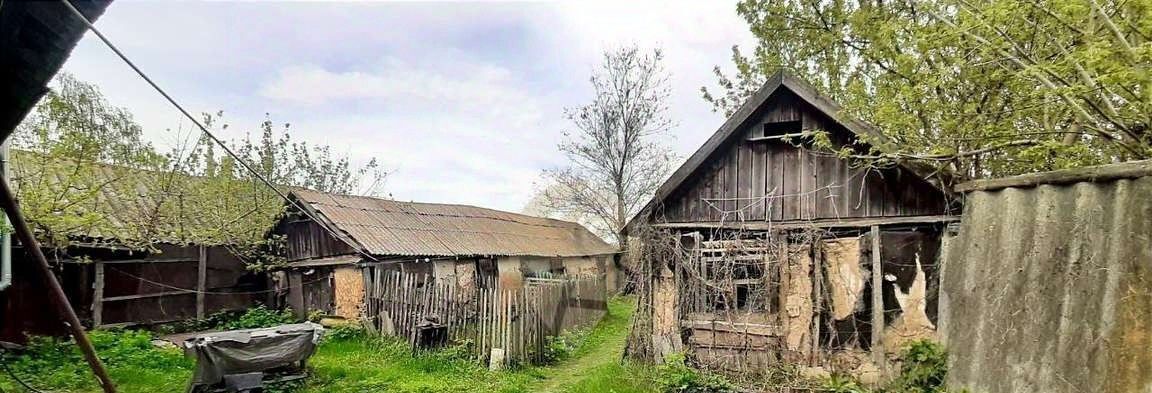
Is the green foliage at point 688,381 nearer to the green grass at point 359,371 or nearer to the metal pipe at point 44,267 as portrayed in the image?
the green grass at point 359,371

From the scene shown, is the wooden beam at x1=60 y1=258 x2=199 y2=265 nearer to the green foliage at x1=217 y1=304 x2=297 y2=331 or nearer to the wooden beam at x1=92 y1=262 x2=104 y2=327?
the wooden beam at x1=92 y1=262 x2=104 y2=327

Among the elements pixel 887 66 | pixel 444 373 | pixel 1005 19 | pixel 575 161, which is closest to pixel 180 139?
pixel 444 373

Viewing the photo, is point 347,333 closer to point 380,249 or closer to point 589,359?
point 380,249

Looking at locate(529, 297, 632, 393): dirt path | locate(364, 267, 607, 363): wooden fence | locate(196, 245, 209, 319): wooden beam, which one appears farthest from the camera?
locate(196, 245, 209, 319): wooden beam

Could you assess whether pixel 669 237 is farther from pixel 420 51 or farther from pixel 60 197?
pixel 60 197

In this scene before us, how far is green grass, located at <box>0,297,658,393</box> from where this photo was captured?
834 cm

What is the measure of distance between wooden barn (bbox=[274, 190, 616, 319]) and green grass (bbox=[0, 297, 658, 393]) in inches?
83.8

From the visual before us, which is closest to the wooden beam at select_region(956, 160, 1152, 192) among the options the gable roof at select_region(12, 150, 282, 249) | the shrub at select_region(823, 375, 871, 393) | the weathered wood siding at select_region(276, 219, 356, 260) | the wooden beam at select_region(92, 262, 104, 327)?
the shrub at select_region(823, 375, 871, 393)

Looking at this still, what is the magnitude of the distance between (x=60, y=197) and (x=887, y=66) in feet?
42.5

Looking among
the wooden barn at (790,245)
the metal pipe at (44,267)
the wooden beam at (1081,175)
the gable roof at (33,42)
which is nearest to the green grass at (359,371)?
the wooden barn at (790,245)

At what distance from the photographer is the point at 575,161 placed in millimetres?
28000

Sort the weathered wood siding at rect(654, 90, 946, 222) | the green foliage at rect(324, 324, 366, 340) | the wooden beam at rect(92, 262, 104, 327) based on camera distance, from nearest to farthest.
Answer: the weathered wood siding at rect(654, 90, 946, 222)
the wooden beam at rect(92, 262, 104, 327)
the green foliage at rect(324, 324, 366, 340)

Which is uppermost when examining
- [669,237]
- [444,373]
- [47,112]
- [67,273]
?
[47,112]

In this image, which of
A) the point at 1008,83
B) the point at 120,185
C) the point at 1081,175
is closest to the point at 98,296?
the point at 120,185
